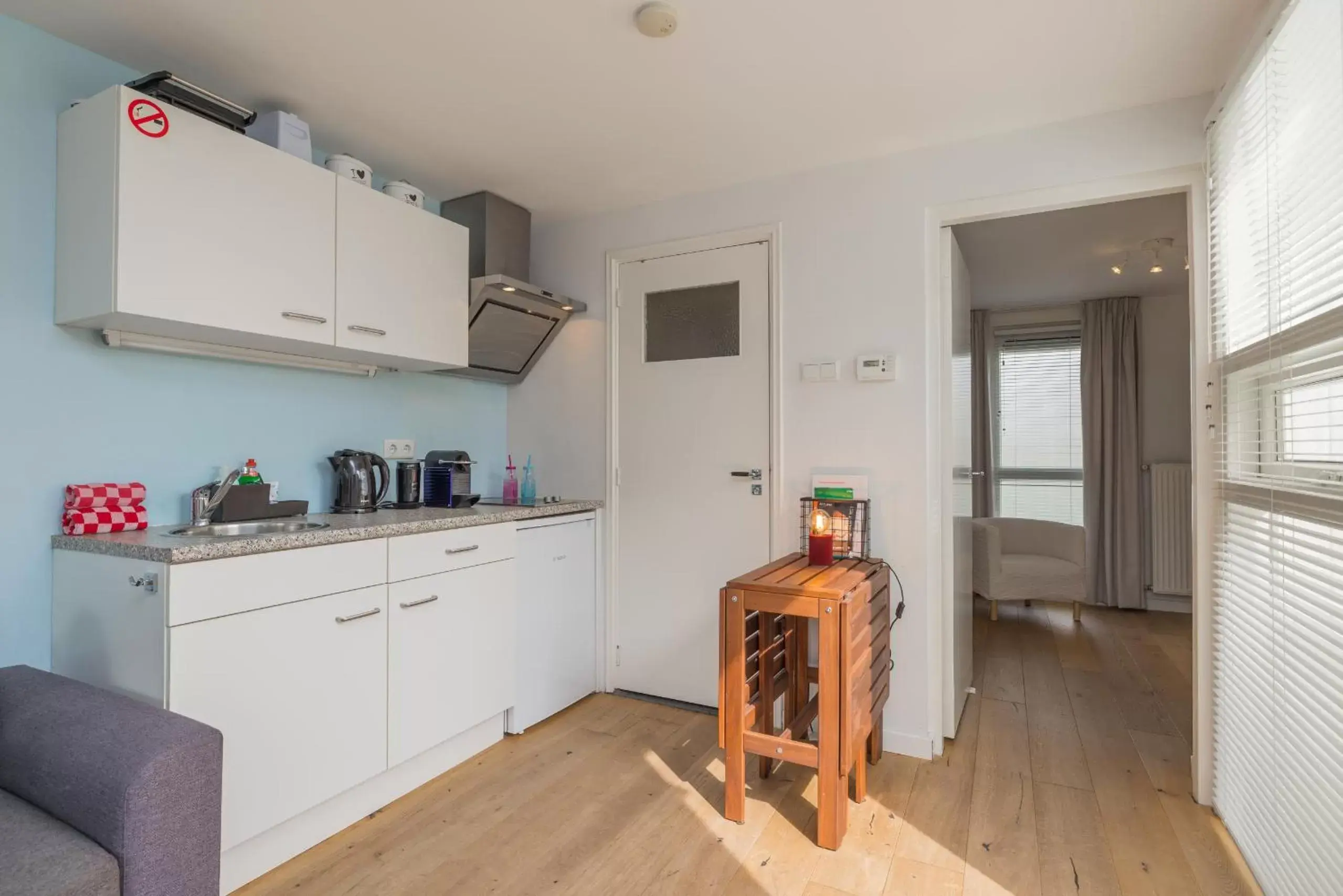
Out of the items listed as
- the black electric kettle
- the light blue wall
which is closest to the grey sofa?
the light blue wall

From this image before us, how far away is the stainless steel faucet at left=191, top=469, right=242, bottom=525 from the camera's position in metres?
2.09

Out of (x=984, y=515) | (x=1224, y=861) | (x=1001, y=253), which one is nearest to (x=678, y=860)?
(x=1224, y=861)

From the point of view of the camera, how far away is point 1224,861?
1868 mm

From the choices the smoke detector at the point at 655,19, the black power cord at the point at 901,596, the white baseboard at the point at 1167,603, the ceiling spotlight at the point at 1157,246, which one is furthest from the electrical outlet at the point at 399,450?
the white baseboard at the point at 1167,603

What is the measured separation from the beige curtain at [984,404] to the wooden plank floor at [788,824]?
2547mm

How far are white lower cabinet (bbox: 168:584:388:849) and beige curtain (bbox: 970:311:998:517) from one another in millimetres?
4654

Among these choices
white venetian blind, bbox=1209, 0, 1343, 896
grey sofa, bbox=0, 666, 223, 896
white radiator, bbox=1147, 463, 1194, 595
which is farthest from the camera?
white radiator, bbox=1147, 463, 1194, 595

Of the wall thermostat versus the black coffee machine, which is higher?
the wall thermostat

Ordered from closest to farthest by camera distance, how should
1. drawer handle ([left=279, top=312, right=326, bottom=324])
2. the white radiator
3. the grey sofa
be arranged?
the grey sofa
drawer handle ([left=279, top=312, right=326, bottom=324])
the white radiator

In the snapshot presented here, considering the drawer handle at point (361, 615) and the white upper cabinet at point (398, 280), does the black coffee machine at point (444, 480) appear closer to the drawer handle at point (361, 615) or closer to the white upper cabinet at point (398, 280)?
the white upper cabinet at point (398, 280)

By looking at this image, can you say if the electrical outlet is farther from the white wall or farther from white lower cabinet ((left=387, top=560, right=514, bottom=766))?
the white wall

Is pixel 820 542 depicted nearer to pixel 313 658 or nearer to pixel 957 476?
pixel 957 476

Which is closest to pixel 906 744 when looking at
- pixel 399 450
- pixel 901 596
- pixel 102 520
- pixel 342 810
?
pixel 901 596

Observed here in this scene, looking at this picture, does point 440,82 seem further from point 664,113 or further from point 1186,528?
point 1186,528
